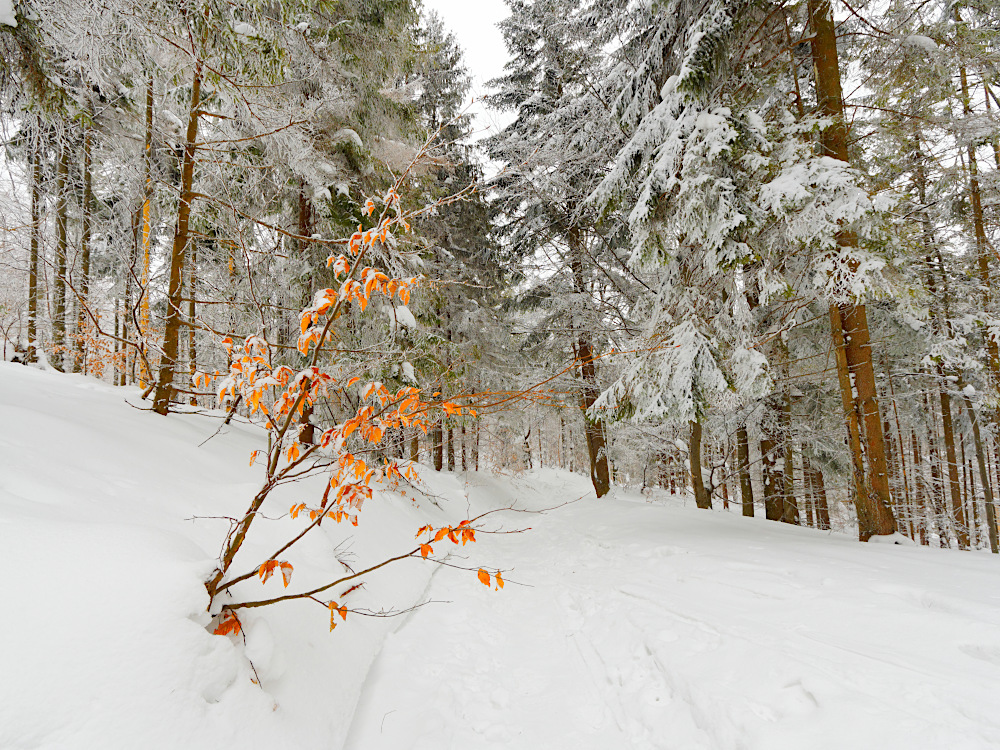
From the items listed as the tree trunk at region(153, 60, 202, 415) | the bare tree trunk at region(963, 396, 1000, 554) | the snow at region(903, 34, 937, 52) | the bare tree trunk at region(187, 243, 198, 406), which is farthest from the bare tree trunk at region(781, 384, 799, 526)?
the tree trunk at region(153, 60, 202, 415)

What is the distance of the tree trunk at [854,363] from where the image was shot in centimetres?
504

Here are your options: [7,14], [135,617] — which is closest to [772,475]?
[135,617]

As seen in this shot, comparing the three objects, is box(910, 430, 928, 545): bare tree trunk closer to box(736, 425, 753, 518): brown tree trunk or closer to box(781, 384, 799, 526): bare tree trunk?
box(781, 384, 799, 526): bare tree trunk

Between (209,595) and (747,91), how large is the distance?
8182 mm

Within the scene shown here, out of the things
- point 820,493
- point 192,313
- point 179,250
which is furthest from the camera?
point 820,493

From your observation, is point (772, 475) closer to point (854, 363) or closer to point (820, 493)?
point (820, 493)

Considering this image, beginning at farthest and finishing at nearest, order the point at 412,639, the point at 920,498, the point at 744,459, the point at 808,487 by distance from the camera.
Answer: the point at 920,498 → the point at 808,487 → the point at 744,459 → the point at 412,639

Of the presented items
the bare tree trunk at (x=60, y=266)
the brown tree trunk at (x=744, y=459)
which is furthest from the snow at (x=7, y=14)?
the brown tree trunk at (x=744, y=459)

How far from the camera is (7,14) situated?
3.02 metres

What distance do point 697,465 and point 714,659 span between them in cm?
589

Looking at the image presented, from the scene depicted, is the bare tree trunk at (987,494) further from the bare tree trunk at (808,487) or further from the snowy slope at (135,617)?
the snowy slope at (135,617)

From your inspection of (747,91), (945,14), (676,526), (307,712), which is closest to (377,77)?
(747,91)

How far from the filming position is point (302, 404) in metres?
2.05

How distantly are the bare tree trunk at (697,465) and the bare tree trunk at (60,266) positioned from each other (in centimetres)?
1042
